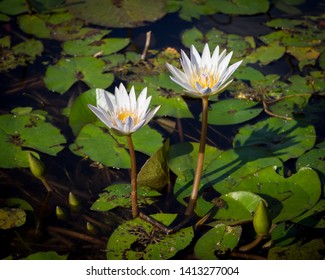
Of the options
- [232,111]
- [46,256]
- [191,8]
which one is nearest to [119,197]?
[46,256]

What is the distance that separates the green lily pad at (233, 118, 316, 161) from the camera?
2814 millimetres

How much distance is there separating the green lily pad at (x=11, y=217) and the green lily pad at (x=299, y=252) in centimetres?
128

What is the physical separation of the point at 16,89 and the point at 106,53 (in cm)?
73

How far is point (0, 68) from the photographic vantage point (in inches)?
140

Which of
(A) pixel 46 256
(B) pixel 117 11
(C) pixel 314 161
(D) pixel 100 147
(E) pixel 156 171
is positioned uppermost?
(B) pixel 117 11

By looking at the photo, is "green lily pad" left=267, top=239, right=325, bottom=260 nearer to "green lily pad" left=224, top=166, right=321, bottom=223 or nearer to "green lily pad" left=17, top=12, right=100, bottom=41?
"green lily pad" left=224, top=166, right=321, bottom=223

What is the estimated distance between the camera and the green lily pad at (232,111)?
10.1 feet

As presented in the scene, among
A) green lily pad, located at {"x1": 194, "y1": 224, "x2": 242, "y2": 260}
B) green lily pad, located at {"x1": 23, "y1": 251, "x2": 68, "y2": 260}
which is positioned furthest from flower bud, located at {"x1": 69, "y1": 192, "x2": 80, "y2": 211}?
green lily pad, located at {"x1": 194, "y1": 224, "x2": 242, "y2": 260}

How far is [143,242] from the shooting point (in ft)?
7.80

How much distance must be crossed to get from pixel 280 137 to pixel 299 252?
0.79 meters

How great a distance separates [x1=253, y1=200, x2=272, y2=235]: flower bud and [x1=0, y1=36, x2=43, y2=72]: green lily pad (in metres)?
2.25

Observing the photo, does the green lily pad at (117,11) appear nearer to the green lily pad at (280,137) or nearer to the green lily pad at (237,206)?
the green lily pad at (280,137)

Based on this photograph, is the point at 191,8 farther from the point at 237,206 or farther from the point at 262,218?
the point at 262,218
